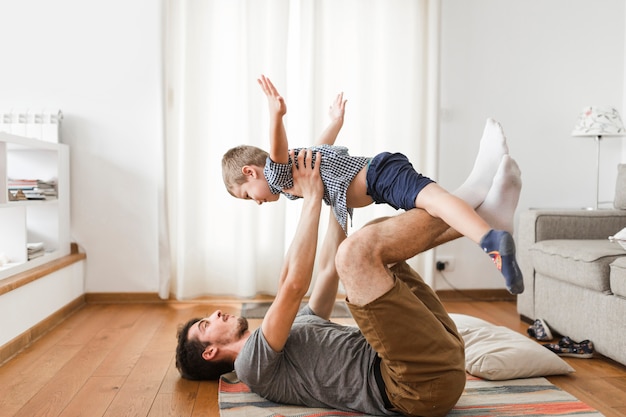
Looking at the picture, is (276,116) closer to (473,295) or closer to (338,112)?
(338,112)

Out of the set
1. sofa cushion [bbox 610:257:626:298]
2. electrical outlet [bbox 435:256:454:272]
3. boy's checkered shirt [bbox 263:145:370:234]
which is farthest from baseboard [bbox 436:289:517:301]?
boy's checkered shirt [bbox 263:145:370:234]

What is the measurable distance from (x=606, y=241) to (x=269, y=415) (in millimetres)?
2092

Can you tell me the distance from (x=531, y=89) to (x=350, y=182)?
2662mm

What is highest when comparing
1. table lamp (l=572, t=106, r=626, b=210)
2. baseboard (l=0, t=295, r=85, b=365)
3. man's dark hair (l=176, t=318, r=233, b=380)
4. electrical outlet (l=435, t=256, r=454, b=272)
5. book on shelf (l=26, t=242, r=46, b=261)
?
table lamp (l=572, t=106, r=626, b=210)

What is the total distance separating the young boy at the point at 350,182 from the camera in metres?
1.84

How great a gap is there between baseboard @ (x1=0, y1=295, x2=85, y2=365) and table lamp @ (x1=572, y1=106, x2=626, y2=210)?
335 centimetres

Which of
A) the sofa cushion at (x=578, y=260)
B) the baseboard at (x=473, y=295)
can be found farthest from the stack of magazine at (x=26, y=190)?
the sofa cushion at (x=578, y=260)

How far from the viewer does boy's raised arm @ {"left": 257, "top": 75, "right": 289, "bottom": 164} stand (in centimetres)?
205

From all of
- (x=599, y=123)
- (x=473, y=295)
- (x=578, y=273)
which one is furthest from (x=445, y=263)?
(x=578, y=273)

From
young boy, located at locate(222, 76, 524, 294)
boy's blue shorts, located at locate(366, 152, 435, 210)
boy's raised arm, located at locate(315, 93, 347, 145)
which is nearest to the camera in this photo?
young boy, located at locate(222, 76, 524, 294)

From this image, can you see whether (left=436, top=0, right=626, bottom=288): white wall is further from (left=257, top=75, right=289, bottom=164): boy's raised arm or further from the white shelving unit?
the white shelving unit

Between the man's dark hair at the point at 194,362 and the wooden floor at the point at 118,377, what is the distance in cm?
6

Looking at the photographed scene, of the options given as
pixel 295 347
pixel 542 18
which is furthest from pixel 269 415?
pixel 542 18

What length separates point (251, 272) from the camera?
408 cm
